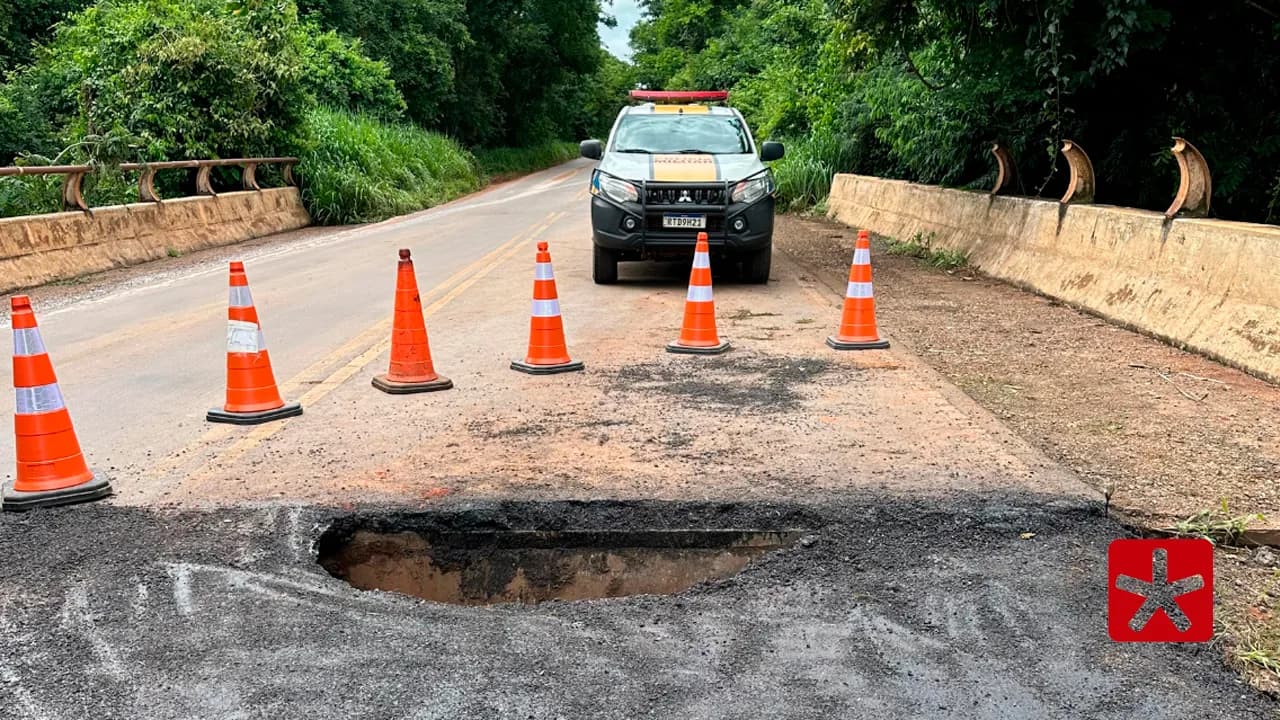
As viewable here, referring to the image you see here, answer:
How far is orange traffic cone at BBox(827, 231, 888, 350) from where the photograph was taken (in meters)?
7.68

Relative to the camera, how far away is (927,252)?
1357 centimetres

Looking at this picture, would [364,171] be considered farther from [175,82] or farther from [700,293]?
[700,293]

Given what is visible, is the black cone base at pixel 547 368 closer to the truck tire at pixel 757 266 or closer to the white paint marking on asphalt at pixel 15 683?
the white paint marking on asphalt at pixel 15 683

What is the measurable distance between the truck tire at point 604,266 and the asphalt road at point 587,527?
3340 millimetres

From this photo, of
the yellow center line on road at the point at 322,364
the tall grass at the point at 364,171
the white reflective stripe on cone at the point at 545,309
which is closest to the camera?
the yellow center line on road at the point at 322,364

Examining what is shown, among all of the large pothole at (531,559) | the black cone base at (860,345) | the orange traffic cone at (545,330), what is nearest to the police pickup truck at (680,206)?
the black cone base at (860,345)

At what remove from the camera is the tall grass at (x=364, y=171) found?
20.7 metres

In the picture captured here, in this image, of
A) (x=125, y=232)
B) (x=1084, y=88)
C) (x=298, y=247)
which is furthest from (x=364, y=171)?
(x=1084, y=88)

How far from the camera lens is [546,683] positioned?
300 centimetres

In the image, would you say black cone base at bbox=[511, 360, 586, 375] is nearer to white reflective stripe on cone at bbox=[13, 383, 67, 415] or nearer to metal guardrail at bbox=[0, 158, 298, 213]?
white reflective stripe on cone at bbox=[13, 383, 67, 415]

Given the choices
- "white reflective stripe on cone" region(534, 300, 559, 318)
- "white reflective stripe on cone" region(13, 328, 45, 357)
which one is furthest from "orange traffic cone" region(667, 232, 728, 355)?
"white reflective stripe on cone" region(13, 328, 45, 357)

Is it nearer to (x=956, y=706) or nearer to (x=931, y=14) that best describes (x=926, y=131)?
(x=931, y=14)

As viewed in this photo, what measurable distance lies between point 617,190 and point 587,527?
266 inches

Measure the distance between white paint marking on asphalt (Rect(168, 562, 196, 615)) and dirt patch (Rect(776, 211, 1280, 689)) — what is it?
3.32m
